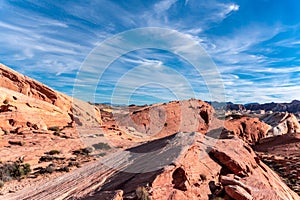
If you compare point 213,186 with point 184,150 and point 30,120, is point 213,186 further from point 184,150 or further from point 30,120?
point 30,120

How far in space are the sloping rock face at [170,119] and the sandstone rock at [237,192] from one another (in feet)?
77.7

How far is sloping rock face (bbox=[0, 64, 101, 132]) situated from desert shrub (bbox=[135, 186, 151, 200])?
22877 millimetres

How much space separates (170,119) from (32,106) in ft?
63.5

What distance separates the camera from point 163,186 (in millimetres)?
7648

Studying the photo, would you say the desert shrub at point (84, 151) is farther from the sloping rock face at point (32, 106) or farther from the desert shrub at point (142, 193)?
the desert shrub at point (142, 193)

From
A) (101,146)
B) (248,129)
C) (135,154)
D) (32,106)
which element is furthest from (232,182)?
(248,129)

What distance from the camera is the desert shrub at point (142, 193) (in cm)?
672

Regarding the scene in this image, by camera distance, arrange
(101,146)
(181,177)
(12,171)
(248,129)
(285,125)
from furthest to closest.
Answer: (285,125)
(248,129)
(101,146)
(12,171)
(181,177)

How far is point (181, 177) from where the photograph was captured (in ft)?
27.2

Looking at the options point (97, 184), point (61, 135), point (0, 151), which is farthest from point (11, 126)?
point (97, 184)

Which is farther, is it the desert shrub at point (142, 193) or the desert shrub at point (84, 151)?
the desert shrub at point (84, 151)

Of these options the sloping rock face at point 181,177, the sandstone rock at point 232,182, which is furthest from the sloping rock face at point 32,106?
the sandstone rock at point 232,182

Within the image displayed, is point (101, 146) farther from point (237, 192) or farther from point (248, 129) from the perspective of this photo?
point (248, 129)

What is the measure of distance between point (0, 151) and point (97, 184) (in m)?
14.6
